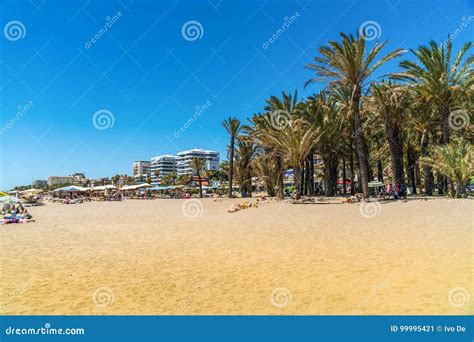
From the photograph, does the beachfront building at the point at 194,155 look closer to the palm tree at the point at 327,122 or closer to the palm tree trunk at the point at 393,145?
the palm tree at the point at 327,122

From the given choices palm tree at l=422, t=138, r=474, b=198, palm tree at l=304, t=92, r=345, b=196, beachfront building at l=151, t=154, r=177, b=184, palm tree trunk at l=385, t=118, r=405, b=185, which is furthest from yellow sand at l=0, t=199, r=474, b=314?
beachfront building at l=151, t=154, r=177, b=184

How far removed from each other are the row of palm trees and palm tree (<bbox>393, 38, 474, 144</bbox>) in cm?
6

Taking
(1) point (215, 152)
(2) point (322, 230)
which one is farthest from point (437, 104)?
(1) point (215, 152)

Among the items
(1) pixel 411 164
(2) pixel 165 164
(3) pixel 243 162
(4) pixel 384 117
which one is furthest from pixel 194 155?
(4) pixel 384 117

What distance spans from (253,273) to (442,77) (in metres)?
23.0

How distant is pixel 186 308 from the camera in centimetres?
509

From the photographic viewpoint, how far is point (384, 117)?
27.2 metres

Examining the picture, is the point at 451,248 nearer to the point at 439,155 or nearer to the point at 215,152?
the point at 439,155

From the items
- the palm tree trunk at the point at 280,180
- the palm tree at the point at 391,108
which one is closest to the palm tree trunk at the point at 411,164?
the palm tree at the point at 391,108

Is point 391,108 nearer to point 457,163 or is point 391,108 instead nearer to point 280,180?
point 457,163

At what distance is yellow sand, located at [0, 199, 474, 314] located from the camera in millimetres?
5070

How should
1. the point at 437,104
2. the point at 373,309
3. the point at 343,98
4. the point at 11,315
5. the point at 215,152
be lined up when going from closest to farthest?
the point at 373,309
the point at 11,315
the point at 437,104
the point at 343,98
the point at 215,152

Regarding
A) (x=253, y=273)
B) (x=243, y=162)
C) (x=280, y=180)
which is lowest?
(x=253, y=273)

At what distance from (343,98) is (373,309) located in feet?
97.6
